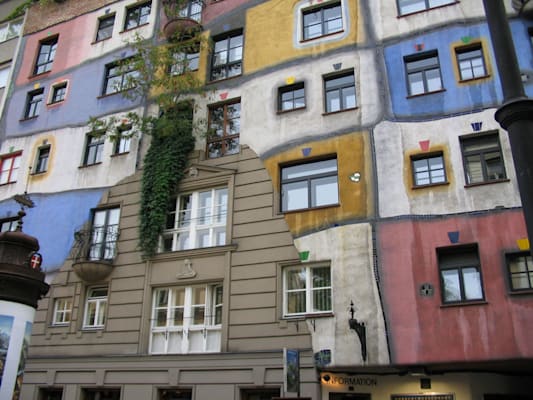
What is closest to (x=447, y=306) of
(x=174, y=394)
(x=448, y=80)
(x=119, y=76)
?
(x=448, y=80)

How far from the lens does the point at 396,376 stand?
1468cm

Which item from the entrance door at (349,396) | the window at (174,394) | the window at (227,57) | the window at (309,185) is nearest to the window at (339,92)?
the window at (309,185)

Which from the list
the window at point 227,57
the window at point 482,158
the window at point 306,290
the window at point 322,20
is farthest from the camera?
the window at point 227,57

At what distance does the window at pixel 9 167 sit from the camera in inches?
946

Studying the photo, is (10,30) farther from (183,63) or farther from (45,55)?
(183,63)

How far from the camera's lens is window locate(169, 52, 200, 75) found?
67.5ft

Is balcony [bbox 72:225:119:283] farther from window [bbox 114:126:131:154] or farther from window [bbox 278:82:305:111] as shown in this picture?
window [bbox 278:82:305:111]

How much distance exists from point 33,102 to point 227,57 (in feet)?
36.2

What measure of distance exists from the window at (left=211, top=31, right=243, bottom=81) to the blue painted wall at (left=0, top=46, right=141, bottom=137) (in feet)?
11.9

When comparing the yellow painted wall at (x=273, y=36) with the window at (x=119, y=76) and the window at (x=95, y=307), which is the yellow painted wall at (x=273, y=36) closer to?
the window at (x=119, y=76)

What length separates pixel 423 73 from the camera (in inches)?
655

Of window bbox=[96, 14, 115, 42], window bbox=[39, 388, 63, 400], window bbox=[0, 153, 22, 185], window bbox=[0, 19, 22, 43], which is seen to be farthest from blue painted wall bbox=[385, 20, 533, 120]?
window bbox=[0, 19, 22, 43]

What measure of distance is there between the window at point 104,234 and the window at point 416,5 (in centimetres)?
1259

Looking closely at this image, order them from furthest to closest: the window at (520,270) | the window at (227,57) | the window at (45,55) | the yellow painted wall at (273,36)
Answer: the window at (45,55) < the window at (227,57) < the yellow painted wall at (273,36) < the window at (520,270)
